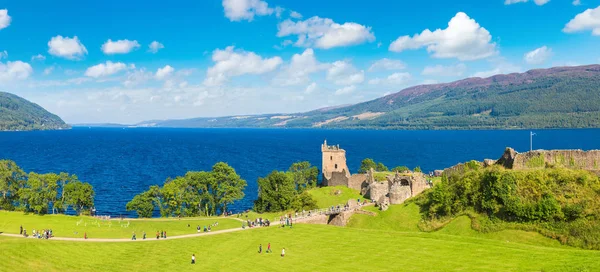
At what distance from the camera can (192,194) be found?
8269cm

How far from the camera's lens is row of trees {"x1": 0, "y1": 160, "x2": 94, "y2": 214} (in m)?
71.6

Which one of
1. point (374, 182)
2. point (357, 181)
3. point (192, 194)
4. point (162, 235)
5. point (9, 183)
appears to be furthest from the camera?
point (357, 181)

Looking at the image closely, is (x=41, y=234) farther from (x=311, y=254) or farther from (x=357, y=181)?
(x=357, y=181)

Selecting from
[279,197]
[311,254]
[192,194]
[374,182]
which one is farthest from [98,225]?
[374,182]

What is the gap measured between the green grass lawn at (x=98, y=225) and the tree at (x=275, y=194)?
479 inches

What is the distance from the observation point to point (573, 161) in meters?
52.3

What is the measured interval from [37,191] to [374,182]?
58960mm

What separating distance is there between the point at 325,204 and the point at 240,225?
19855 millimetres

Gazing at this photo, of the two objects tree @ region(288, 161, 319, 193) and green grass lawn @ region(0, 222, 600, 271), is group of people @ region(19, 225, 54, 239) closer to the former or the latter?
green grass lawn @ region(0, 222, 600, 271)

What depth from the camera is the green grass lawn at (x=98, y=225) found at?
55.5m

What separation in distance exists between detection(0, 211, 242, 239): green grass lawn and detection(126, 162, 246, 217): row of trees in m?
12.6

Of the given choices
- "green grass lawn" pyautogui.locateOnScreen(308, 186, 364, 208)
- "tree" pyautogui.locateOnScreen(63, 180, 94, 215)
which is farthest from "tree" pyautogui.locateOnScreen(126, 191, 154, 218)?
"green grass lawn" pyautogui.locateOnScreen(308, 186, 364, 208)

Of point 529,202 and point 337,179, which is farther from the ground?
point 529,202

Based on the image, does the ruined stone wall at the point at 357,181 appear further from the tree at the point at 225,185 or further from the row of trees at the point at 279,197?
the tree at the point at 225,185
